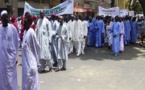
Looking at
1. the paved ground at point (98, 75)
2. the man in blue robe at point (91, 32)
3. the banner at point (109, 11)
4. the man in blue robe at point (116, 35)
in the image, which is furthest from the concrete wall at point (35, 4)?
the paved ground at point (98, 75)

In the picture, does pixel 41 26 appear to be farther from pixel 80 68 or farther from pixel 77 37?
pixel 77 37

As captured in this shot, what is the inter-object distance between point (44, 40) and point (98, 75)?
1.81m

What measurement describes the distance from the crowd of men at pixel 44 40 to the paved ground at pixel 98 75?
617 millimetres

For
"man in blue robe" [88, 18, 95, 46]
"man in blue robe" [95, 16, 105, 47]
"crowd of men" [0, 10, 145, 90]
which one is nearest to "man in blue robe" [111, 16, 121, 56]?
"crowd of men" [0, 10, 145, 90]

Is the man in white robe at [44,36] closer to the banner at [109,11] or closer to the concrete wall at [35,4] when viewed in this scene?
the banner at [109,11]

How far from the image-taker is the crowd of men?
5.56 m

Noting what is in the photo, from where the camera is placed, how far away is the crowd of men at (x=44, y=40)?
5.56m

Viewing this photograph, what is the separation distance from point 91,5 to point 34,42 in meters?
37.0

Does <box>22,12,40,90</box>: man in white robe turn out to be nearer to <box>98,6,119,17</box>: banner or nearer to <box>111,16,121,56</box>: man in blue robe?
<box>111,16,121,56</box>: man in blue robe

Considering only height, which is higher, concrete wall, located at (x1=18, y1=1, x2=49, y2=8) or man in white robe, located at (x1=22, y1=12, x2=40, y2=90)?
concrete wall, located at (x1=18, y1=1, x2=49, y2=8)

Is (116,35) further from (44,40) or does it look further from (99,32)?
(44,40)

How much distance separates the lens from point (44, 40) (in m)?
8.88

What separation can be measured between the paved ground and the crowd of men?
62 centimetres

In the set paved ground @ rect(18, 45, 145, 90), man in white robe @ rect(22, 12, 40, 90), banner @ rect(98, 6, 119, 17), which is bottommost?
paved ground @ rect(18, 45, 145, 90)
